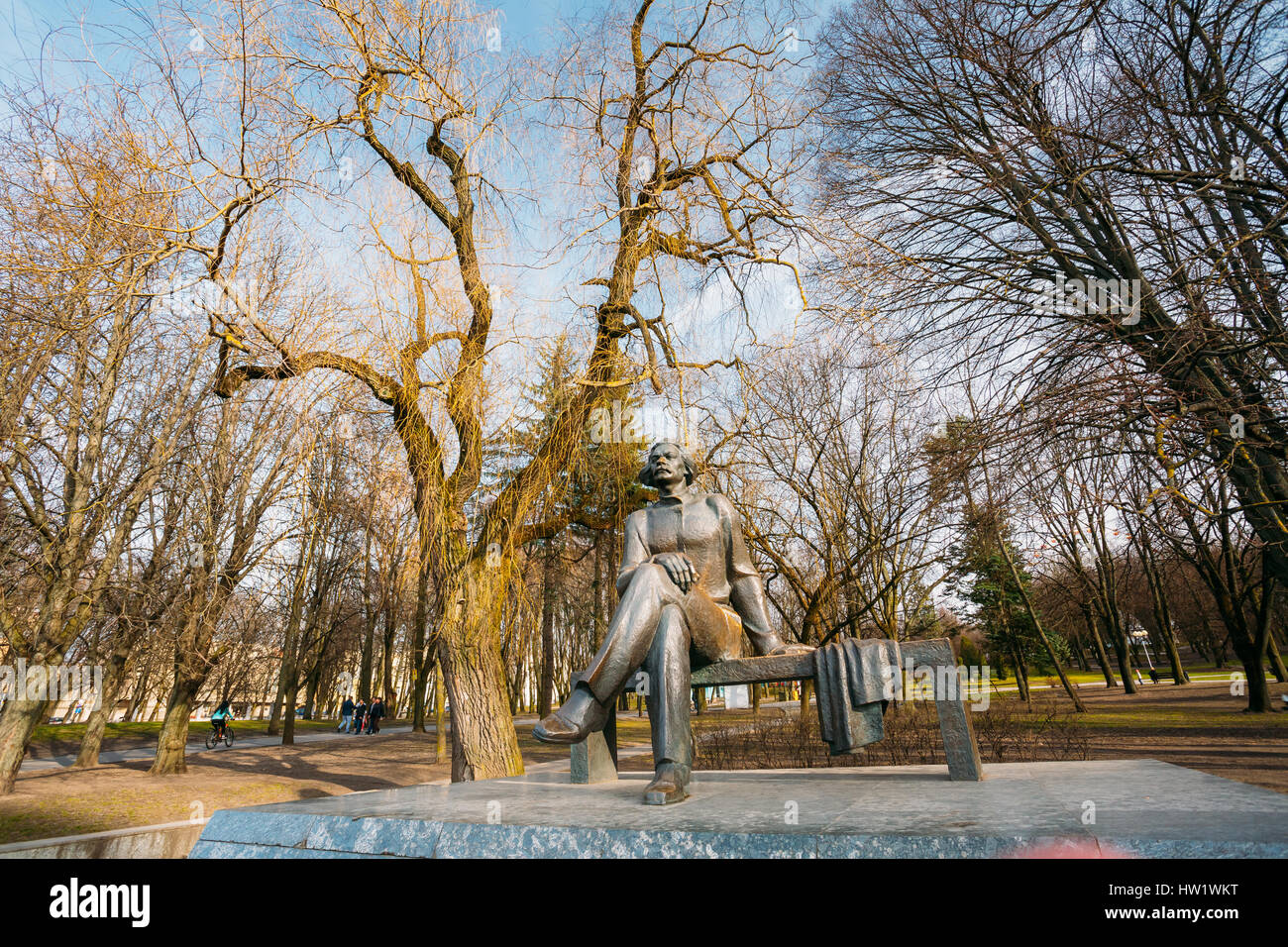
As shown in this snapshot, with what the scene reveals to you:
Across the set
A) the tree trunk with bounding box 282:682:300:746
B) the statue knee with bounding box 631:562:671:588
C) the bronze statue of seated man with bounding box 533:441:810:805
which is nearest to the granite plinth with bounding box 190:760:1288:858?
the bronze statue of seated man with bounding box 533:441:810:805

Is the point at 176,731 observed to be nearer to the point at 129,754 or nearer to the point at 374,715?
the point at 129,754

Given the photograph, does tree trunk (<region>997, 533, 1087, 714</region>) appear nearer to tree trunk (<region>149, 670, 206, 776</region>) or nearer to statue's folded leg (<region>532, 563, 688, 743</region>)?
statue's folded leg (<region>532, 563, 688, 743</region>)

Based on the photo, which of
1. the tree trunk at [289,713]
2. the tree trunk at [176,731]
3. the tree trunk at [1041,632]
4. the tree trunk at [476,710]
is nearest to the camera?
the tree trunk at [476,710]

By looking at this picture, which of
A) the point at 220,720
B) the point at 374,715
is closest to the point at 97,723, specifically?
the point at 220,720

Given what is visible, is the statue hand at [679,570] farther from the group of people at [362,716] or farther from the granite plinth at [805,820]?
the group of people at [362,716]

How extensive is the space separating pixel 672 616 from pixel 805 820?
1.31m

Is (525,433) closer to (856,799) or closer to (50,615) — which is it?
(856,799)

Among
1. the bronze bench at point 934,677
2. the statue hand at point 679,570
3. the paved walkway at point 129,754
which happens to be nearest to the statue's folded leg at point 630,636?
the statue hand at point 679,570

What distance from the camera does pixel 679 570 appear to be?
4.23 m

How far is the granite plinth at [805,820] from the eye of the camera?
2.46 meters

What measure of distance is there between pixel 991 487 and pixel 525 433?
16.7 ft

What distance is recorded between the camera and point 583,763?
488cm

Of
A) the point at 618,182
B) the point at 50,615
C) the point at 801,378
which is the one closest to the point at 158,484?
the point at 50,615
